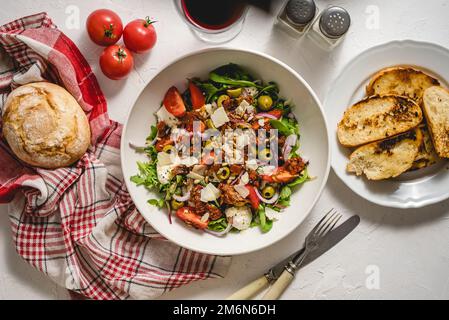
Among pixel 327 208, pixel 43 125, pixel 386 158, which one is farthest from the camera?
pixel 327 208

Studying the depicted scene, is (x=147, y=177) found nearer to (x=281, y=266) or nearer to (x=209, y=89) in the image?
(x=209, y=89)

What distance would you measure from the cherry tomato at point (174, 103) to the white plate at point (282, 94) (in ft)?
0.11

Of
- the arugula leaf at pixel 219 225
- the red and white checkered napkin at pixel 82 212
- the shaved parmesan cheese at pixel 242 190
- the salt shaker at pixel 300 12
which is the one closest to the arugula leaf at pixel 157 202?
the red and white checkered napkin at pixel 82 212

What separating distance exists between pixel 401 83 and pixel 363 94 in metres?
0.20

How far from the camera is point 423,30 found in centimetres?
222

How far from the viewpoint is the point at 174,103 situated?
2012 millimetres

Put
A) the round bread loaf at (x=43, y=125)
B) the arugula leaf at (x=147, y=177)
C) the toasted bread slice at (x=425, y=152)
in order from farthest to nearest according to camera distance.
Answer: the toasted bread slice at (x=425, y=152) → the arugula leaf at (x=147, y=177) → the round bread loaf at (x=43, y=125)

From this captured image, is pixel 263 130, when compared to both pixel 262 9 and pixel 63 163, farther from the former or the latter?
pixel 63 163

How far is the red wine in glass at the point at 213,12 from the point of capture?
1.93m

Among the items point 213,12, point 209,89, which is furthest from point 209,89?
point 213,12

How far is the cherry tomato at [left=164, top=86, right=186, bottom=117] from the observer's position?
2.01 metres

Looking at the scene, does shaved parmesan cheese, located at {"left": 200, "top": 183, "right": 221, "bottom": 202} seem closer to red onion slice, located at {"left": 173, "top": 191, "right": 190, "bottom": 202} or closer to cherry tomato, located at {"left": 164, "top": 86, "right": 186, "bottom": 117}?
red onion slice, located at {"left": 173, "top": 191, "right": 190, "bottom": 202}

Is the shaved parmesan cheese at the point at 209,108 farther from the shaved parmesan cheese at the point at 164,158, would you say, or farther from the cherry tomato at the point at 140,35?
the cherry tomato at the point at 140,35

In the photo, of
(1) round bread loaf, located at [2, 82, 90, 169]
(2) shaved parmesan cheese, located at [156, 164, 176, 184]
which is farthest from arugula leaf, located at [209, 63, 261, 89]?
(1) round bread loaf, located at [2, 82, 90, 169]
